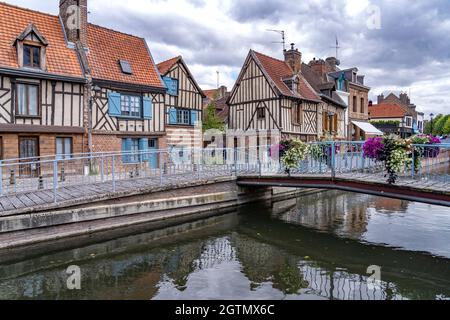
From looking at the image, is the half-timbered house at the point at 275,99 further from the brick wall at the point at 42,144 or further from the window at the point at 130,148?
the brick wall at the point at 42,144

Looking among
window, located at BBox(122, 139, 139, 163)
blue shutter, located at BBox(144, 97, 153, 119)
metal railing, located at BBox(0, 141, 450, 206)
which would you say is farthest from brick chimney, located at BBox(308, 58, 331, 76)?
window, located at BBox(122, 139, 139, 163)

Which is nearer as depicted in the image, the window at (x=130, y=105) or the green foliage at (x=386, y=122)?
the window at (x=130, y=105)

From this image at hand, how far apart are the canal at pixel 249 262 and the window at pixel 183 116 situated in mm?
9315

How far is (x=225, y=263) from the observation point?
7.54 meters

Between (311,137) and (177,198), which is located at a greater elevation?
(311,137)

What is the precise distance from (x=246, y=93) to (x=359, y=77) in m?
14.5

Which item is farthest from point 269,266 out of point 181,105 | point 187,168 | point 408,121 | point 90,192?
point 408,121

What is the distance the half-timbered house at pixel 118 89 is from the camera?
15.0m

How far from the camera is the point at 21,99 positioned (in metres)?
12.9

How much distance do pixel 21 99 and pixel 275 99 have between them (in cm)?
1382

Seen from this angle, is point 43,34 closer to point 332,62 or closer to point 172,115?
point 172,115

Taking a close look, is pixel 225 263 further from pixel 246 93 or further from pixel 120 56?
pixel 246 93

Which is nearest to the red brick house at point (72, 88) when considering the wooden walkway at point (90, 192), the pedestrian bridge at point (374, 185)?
the wooden walkway at point (90, 192)

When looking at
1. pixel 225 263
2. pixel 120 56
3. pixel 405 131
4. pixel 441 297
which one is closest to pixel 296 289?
pixel 225 263
